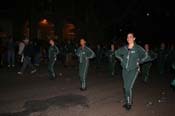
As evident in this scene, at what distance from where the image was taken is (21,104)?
39.1ft

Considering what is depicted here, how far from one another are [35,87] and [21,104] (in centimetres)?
366

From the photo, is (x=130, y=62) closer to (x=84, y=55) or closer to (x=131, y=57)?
(x=131, y=57)

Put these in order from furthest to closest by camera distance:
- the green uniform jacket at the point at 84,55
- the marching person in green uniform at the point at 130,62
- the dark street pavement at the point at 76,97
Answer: the green uniform jacket at the point at 84,55, the dark street pavement at the point at 76,97, the marching person in green uniform at the point at 130,62

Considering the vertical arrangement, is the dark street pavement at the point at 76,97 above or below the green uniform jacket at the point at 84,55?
below

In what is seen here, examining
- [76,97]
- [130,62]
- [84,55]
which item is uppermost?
[84,55]

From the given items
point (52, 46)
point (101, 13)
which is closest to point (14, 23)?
point (101, 13)

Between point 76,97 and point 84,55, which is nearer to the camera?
point 76,97

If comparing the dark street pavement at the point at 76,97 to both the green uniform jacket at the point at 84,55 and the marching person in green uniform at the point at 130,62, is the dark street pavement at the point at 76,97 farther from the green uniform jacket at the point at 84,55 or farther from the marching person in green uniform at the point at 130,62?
the green uniform jacket at the point at 84,55

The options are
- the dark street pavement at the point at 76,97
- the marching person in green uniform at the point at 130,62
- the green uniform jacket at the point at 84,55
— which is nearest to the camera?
the marching person in green uniform at the point at 130,62

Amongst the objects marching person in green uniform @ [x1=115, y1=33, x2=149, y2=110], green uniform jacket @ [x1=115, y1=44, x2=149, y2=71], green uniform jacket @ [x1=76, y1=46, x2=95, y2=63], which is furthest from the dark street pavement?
green uniform jacket @ [x1=115, y1=44, x2=149, y2=71]

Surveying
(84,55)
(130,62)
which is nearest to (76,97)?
(84,55)

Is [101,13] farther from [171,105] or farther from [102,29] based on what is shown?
[171,105]

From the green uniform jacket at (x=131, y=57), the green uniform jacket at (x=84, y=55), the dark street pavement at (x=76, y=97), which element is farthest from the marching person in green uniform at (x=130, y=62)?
the green uniform jacket at (x=84, y=55)

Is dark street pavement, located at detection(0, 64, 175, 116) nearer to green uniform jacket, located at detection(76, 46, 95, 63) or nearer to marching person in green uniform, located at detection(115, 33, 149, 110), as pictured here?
marching person in green uniform, located at detection(115, 33, 149, 110)
